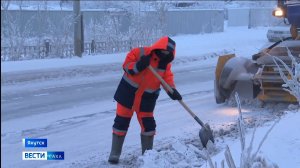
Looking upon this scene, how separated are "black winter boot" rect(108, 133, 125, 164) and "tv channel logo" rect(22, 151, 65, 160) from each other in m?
0.58

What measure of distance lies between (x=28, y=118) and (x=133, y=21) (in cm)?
1693

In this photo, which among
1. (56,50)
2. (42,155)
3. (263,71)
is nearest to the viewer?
(42,155)

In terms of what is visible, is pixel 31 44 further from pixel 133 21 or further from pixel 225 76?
pixel 225 76

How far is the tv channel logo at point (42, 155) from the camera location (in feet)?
19.3

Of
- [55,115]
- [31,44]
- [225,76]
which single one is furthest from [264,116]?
[31,44]

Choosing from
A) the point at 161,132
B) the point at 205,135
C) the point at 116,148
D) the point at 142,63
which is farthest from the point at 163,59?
the point at 161,132

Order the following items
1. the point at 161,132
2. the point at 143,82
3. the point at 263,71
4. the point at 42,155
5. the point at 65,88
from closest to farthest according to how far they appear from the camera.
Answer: the point at 42,155 < the point at 143,82 < the point at 161,132 < the point at 263,71 < the point at 65,88

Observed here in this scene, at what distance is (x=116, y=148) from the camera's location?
649 cm

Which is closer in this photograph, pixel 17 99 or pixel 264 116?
pixel 264 116

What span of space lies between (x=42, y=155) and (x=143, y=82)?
49.9 inches

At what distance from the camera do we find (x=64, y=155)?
690 centimetres

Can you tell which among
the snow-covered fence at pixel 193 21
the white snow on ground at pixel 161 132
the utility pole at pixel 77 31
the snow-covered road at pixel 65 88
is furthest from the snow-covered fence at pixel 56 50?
the snow-covered fence at pixel 193 21

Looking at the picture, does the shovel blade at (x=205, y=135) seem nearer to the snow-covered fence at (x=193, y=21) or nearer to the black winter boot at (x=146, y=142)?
the black winter boot at (x=146, y=142)

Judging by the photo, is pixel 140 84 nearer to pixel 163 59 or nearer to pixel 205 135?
pixel 163 59
